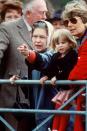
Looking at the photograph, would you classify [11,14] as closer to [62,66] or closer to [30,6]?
[30,6]

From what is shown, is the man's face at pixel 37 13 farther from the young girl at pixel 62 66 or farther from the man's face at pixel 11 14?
the young girl at pixel 62 66

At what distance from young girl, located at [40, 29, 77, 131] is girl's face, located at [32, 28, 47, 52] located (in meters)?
0.32

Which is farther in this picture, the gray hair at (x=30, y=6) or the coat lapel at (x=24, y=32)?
the gray hair at (x=30, y=6)

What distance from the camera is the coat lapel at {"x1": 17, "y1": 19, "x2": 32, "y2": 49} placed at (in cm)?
855

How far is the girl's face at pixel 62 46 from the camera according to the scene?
7723 millimetres

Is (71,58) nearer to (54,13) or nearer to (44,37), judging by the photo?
(44,37)

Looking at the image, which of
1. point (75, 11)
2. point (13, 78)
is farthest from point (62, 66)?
point (75, 11)

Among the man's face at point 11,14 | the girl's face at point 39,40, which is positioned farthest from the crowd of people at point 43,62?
the man's face at point 11,14

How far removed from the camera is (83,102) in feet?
25.0

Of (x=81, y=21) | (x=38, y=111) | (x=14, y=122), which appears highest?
(x=81, y=21)

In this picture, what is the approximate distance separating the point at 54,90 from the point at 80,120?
564mm

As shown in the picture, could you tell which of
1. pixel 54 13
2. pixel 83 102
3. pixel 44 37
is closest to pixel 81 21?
pixel 44 37

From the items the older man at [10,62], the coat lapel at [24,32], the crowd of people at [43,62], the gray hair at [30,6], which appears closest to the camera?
the crowd of people at [43,62]

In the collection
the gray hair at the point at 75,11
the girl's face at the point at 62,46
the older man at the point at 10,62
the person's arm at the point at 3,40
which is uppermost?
the gray hair at the point at 75,11
